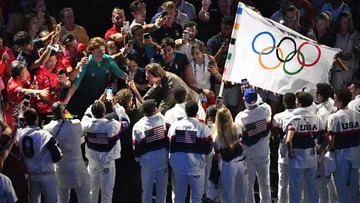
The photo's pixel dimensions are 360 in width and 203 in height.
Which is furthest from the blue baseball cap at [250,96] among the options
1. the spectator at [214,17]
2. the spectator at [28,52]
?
the spectator at [214,17]

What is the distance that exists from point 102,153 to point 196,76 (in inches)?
113

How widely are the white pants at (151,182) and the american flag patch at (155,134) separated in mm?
479

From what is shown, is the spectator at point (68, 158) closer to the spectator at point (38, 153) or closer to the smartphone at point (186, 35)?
the spectator at point (38, 153)

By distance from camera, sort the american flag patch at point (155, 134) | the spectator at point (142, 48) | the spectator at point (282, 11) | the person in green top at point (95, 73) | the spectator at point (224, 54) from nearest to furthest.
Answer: the american flag patch at point (155, 134), the person in green top at point (95, 73), the spectator at point (142, 48), the spectator at point (224, 54), the spectator at point (282, 11)

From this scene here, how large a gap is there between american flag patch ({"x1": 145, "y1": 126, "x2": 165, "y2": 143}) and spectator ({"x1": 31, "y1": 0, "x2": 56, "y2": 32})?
158 inches

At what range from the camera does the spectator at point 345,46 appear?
697 inches

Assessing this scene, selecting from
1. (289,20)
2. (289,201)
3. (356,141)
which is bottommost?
(289,201)

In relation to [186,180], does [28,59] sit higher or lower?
higher

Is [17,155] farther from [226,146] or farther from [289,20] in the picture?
[289,20]

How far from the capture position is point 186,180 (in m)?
14.1

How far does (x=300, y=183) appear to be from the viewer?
573 inches

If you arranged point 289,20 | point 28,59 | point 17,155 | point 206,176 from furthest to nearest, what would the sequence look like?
point 289,20 < point 28,59 < point 206,176 < point 17,155

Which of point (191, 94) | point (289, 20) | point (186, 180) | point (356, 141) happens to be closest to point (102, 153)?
point (186, 180)

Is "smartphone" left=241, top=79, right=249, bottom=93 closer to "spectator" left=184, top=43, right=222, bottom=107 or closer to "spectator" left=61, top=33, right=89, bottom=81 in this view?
"spectator" left=184, top=43, right=222, bottom=107
